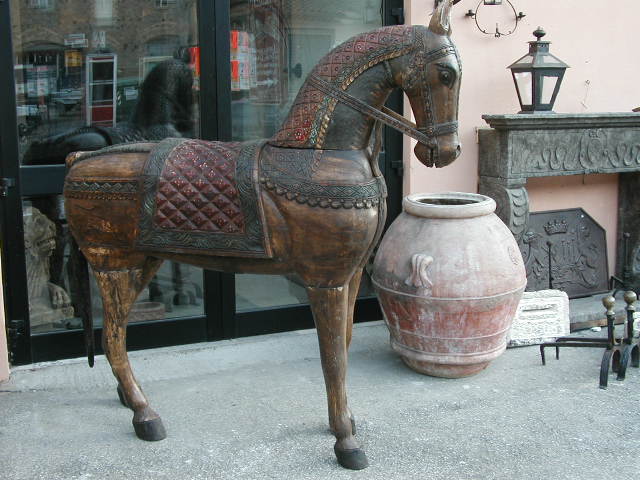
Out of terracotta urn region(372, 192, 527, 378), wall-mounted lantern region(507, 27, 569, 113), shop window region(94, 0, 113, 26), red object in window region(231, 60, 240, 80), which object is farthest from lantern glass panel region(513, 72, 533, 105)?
shop window region(94, 0, 113, 26)

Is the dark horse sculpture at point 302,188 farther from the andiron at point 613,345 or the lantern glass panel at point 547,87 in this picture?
the lantern glass panel at point 547,87

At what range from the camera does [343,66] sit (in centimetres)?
264

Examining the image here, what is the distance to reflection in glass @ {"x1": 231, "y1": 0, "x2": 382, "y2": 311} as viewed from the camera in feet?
13.8

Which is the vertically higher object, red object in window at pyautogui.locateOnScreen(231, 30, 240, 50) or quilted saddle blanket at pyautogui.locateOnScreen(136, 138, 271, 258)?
red object in window at pyautogui.locateOnScreen(231, 30, 240, 50)

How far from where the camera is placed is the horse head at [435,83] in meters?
2.57

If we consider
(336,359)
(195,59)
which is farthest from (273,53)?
(336,359)

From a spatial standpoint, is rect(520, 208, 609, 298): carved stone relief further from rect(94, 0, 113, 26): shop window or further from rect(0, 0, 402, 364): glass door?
rect(94, 0, 113, 26): shop window

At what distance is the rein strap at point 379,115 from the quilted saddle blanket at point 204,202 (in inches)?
14.8

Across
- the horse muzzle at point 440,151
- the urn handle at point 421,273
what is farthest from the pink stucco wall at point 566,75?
the horse muzzle at point 440,151

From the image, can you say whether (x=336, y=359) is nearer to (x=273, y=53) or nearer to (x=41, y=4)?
(x=273, y=53)

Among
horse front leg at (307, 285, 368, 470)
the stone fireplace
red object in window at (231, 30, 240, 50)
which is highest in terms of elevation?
red object in window at (231, 30, 240, 50)

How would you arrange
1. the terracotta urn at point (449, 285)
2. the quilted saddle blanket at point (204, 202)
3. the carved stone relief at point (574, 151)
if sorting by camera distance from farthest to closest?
1. the carved stone relief at point (574, 151)
2. the terracotta urn at point (449, 285)
3. the quilted saddle blanket at point (204, 202)

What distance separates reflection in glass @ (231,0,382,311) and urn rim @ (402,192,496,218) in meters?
1.05

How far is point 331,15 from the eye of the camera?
4.39m
